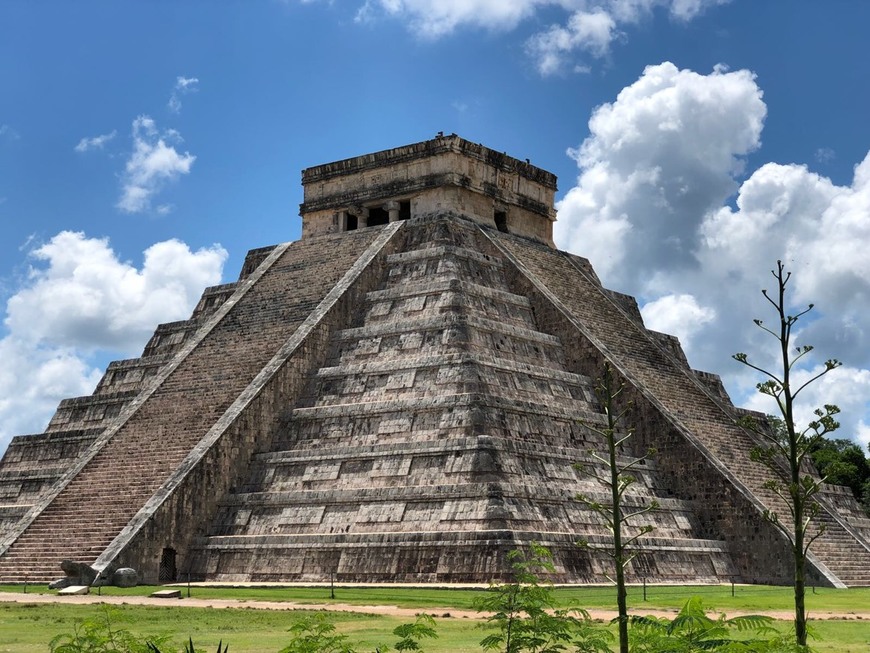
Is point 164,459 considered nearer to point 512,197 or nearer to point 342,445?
point 342,445

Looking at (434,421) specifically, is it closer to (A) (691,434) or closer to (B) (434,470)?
(B) (434,470)

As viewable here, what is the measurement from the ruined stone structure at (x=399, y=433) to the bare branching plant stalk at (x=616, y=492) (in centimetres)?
43

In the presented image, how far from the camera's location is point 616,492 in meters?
10.0

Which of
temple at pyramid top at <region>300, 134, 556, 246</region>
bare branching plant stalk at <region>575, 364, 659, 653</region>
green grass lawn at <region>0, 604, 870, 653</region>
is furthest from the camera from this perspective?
Answer: temple at pyramid top at <region>300, 134, 556, 246</region>

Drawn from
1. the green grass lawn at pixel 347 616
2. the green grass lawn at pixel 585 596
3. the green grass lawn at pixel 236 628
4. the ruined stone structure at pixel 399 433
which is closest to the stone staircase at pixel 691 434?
the ruined stone structure at pixel 399 433

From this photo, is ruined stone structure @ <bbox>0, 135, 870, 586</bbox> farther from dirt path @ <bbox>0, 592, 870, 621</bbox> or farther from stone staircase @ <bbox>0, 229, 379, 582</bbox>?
dirt path @ <bbox>0, 592, 870, 621</bbox>

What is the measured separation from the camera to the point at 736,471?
86.7 feet

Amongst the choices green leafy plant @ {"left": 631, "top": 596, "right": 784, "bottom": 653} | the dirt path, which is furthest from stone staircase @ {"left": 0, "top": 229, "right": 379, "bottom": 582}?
green leafy plant @ {"left": 631, "top": 596, "right": 784, "bottom": 653}

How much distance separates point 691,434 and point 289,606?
11.8 metres

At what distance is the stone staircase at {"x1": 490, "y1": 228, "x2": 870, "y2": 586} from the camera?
2478 cm

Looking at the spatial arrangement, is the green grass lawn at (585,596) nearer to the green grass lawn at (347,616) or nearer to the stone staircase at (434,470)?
the green grass lawn at (347,616)

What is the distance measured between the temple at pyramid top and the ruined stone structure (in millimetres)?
86

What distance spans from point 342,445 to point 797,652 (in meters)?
18.6

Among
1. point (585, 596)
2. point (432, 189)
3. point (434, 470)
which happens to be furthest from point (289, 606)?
point (432, 189)
